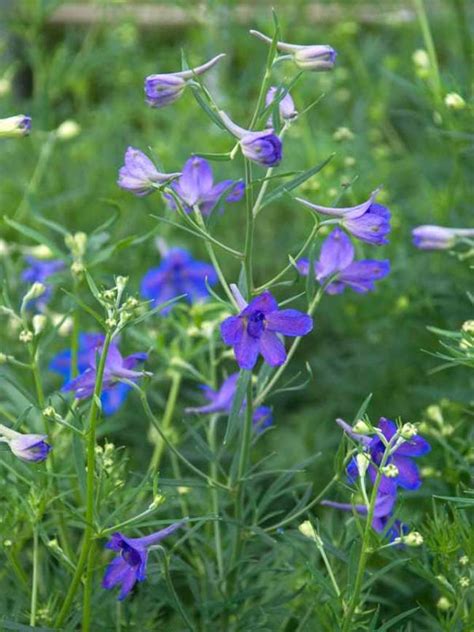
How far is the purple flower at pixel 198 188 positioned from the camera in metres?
1.42

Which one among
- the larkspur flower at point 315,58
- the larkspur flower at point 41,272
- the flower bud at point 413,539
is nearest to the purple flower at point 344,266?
the larkspur flower at point 315,58

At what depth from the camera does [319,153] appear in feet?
8.48

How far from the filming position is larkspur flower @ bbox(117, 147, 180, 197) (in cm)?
130

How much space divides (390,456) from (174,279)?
3.10 ft

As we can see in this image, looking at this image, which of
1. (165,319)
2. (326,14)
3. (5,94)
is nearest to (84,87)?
(5,94)

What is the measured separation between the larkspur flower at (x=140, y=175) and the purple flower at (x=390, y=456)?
1.19ft

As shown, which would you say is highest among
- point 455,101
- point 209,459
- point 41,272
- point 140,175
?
point 140,175

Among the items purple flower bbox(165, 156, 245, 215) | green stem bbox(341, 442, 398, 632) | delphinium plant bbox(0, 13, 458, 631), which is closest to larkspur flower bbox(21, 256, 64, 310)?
delphinium plant bbox(0, 13, 458, 631)

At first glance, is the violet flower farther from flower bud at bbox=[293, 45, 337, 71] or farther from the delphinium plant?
flower bud at bbox=[293, 45, 337, 71]

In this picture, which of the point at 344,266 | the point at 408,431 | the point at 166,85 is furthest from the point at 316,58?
the point at 408,431

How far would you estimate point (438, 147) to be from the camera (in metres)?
2.98

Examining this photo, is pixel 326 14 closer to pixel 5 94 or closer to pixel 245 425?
pixel 5 94

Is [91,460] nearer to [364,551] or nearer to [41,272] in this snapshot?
[364,551]

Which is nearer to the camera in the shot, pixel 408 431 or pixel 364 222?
pixel 408 431
